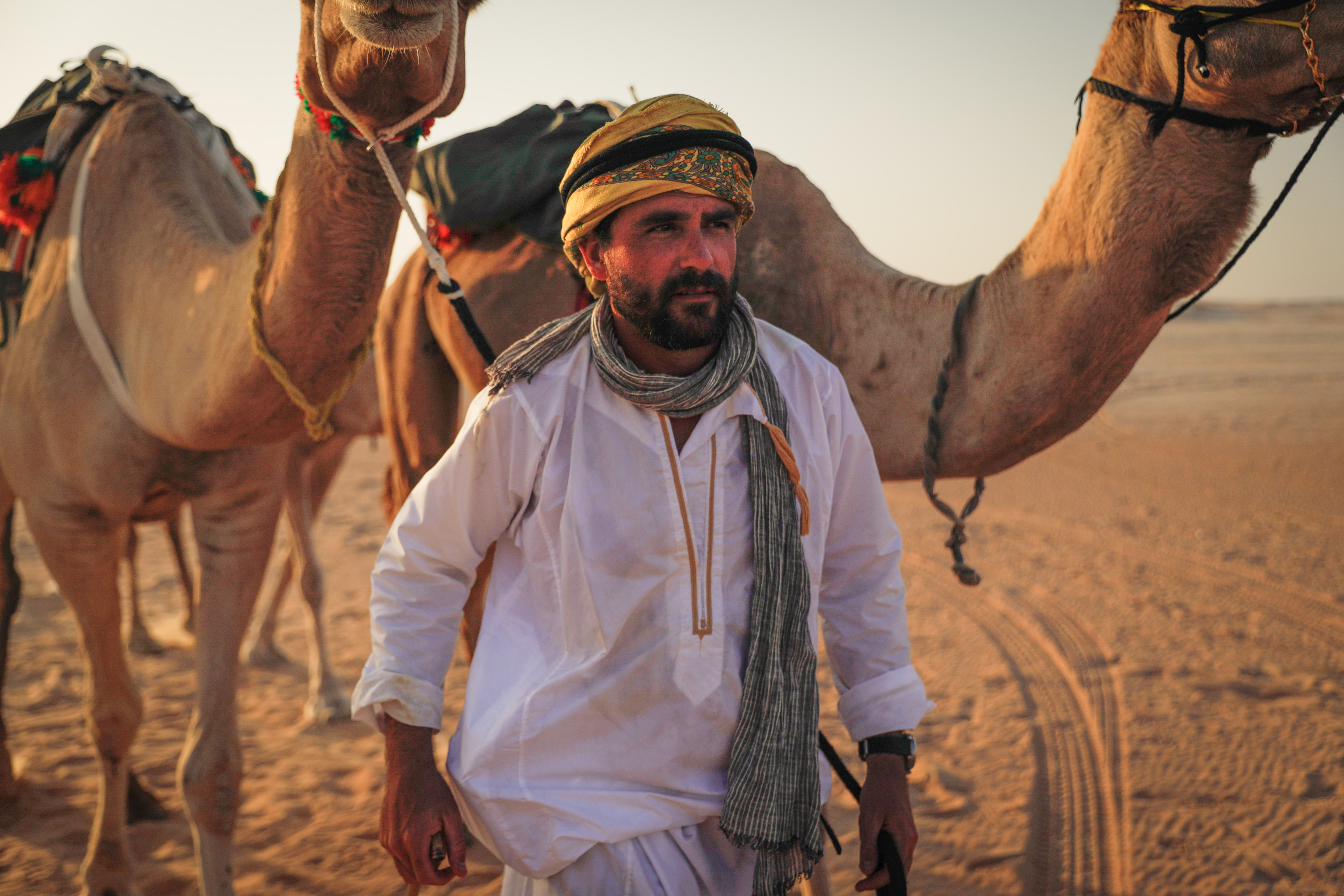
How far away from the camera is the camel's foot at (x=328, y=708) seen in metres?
4.96

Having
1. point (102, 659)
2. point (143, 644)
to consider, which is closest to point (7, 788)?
point (102, 659)

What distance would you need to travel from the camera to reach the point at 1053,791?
13.0 ft

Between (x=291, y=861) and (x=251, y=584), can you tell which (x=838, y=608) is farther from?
(x=291, y=861)

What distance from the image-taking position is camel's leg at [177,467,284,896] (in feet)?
9.99

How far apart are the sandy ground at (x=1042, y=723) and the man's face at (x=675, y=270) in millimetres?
2530

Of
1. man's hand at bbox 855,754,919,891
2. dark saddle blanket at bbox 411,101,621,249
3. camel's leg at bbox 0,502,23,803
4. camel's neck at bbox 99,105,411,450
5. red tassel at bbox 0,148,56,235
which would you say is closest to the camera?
man's hand at bbox 855,754,919,891

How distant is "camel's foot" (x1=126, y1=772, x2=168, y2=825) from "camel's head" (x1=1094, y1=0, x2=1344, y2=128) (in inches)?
178

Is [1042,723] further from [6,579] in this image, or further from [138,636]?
[138,636]

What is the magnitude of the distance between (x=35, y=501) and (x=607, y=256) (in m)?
2.49

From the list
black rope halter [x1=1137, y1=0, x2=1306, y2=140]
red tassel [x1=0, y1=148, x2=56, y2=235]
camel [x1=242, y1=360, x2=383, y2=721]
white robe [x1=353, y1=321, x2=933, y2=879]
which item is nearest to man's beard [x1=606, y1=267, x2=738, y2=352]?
white robe [x1=353, y1=321, x2=933, y2=879]

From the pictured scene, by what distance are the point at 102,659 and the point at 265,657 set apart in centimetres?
274

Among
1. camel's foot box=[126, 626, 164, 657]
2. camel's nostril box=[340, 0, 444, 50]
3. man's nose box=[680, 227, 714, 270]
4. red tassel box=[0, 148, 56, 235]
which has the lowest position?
camel's foot box=[126, 626, 164, 657]

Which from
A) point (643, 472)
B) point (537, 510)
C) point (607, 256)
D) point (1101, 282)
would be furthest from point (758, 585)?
point (1101, 282)

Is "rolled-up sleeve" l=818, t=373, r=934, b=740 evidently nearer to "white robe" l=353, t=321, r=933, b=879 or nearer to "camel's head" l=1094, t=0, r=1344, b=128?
"white robe" l=353, t=321, r=933, b=879
